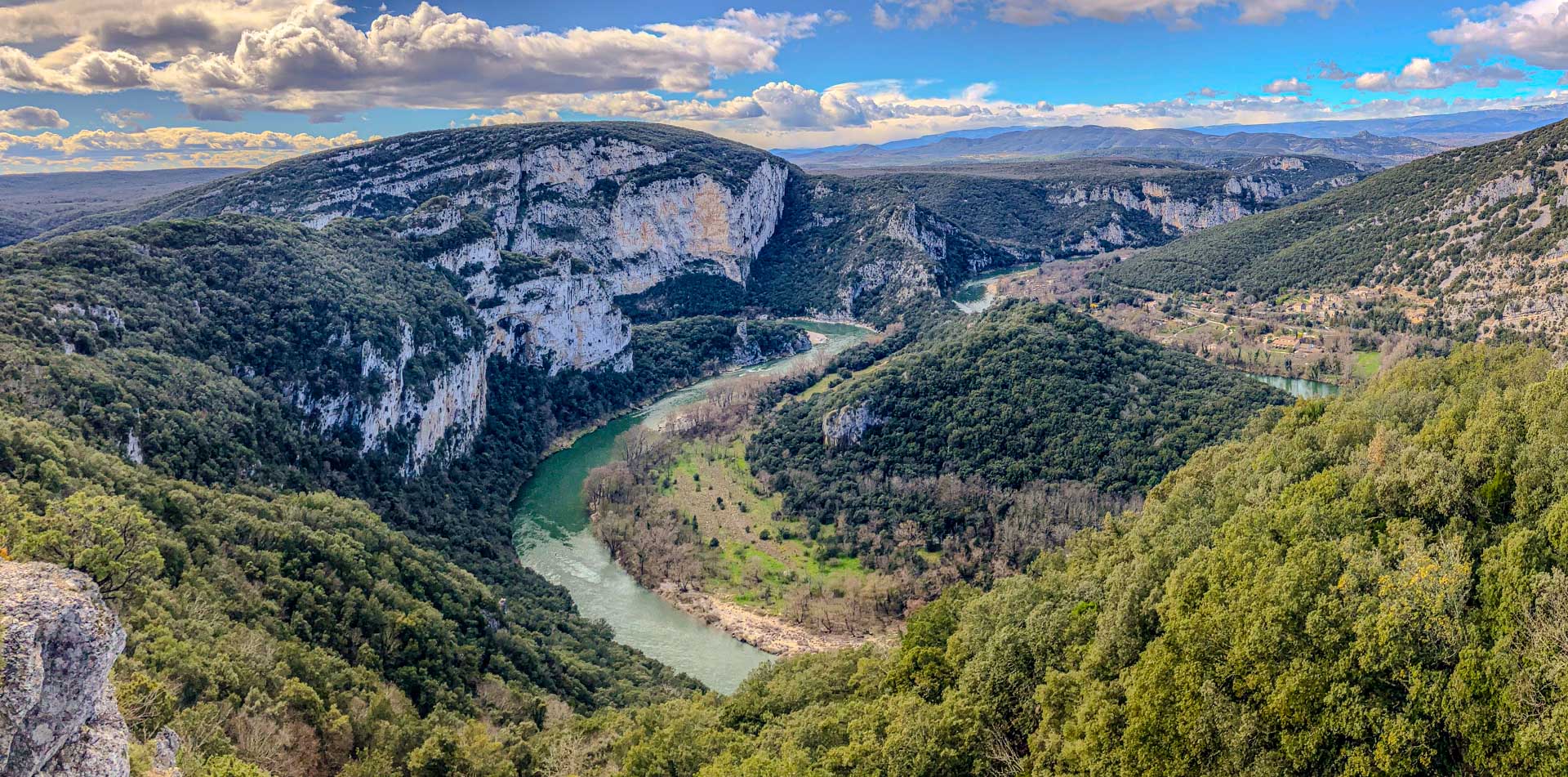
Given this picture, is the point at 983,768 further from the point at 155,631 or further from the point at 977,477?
the point at 977,477


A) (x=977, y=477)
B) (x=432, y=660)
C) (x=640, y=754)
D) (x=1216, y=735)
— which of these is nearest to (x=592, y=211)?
(x=977, y=477)

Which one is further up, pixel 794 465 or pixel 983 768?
pixel 983 768

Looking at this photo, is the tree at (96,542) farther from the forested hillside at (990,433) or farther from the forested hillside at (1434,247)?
the forested hillside at (1434,247)

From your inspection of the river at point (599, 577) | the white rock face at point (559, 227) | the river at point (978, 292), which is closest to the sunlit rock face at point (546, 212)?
the white rock face at point (559, 227)

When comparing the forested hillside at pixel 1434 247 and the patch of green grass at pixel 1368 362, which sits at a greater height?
the forested hillside at pixel 1434 247

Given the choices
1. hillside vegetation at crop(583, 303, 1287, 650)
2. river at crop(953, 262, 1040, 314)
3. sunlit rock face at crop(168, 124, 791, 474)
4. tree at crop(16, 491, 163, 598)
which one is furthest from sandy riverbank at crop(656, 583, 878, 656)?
river at crop(953, 262, 1040, 314)

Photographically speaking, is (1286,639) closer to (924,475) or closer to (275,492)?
(924,475)

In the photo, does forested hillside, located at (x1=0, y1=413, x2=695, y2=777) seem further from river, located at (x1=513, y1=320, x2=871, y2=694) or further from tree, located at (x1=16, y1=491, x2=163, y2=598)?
river, located at (x1=513, y1=320, x2=871, y2=694)
